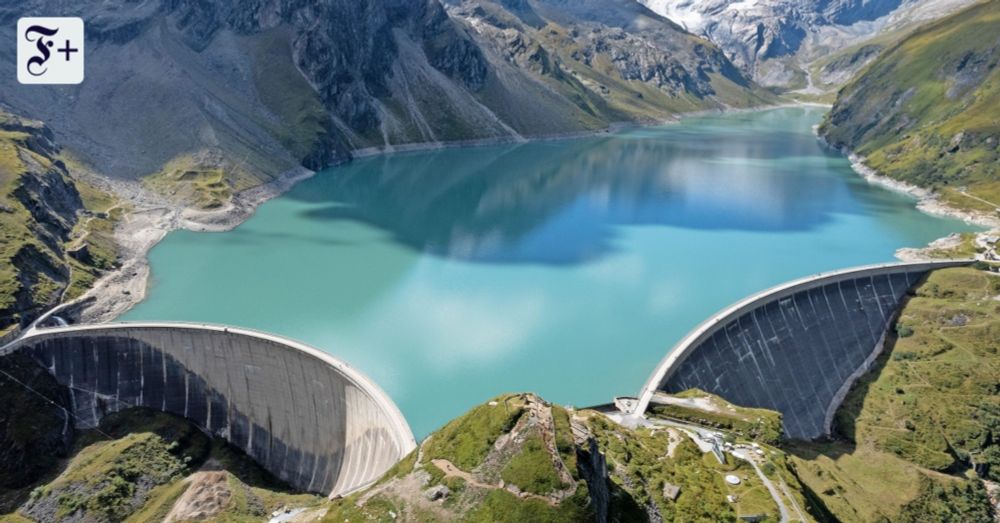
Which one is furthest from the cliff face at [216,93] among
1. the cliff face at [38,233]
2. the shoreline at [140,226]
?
the cliff face at [38,233]

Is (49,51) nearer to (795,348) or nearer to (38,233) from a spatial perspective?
(38,233)

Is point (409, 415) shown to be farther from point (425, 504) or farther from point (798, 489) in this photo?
point (798, 489)

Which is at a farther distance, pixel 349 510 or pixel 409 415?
pixel 409 415

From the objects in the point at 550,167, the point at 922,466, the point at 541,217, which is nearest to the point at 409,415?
the point at 922,466

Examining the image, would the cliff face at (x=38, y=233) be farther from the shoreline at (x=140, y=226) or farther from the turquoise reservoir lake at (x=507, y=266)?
the turquoise reservoir lake at (x=507, y=266)

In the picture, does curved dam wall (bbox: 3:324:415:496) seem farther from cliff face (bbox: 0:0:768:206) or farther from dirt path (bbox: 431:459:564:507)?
cliff face (bbox: 0:0:768:206)

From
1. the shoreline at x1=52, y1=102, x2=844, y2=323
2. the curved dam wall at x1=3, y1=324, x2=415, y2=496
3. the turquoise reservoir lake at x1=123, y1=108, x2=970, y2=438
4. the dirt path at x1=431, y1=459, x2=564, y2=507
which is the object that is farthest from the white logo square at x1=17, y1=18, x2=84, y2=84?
the dirt path at x1=431, y1=459, x2=564, y2=507
